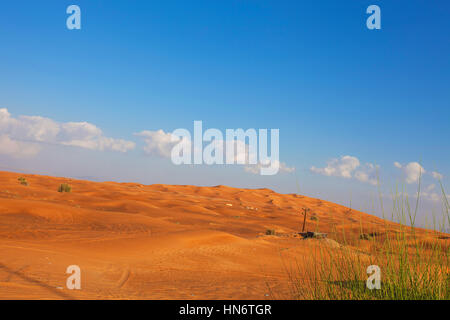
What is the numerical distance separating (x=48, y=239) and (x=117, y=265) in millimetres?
5046

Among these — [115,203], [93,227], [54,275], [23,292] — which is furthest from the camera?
[115,203]

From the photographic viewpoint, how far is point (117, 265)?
1104 cm

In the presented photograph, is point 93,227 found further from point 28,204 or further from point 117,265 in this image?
point 117,265

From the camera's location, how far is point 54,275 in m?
8.49

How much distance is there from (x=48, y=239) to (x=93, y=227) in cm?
357

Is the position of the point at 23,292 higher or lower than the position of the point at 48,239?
higher
